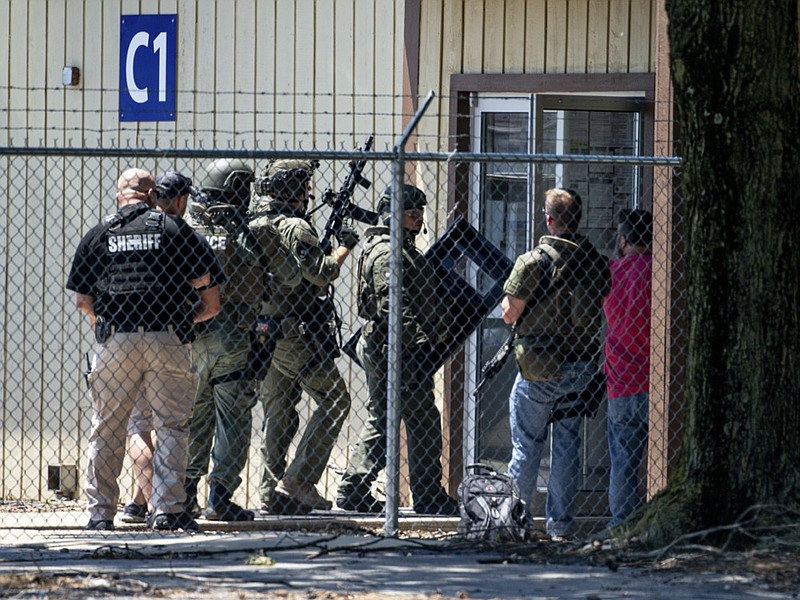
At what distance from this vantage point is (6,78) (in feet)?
34.1

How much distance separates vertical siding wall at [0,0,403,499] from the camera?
9.98 metres

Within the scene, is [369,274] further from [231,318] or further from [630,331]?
[630,331]

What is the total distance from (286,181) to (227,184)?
0.36 metres

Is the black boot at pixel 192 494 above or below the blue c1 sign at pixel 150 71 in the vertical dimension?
below

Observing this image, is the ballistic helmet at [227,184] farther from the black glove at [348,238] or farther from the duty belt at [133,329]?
the duty belt at [133,329]

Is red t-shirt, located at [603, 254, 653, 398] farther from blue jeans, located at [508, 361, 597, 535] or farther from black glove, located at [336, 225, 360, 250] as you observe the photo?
black glove, located at [336, 225, 360, 250]

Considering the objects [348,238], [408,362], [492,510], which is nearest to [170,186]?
[348,238]

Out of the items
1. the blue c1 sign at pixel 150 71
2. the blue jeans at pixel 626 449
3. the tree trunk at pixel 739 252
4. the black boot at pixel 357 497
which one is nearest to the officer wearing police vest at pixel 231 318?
the black boot at pixel 357 497

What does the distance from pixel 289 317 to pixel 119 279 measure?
1.37 metres

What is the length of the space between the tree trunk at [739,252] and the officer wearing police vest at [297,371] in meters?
2.55

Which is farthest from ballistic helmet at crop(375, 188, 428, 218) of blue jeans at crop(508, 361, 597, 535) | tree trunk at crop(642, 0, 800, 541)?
tree trunk at crop(642, 0, 800, 541)

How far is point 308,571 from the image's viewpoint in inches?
260

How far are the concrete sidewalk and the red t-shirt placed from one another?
1482 millimetres

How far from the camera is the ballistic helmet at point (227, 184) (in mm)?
8648
